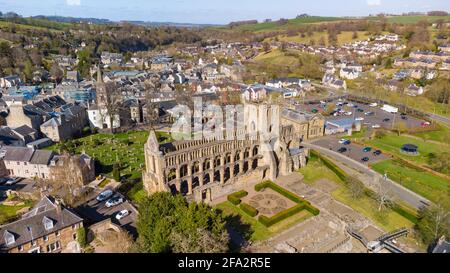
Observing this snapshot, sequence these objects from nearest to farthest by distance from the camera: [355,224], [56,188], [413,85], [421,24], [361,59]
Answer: [355,224]
[56,188]
[413,85]
[361,59]
[421,24]

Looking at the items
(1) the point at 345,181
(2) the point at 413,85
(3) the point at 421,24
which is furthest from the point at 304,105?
(3) the point at 421,24

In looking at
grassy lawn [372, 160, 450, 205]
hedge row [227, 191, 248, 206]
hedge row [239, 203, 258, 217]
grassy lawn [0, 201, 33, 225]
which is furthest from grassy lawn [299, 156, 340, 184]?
grassy lawn [0, 201, 33, 225]

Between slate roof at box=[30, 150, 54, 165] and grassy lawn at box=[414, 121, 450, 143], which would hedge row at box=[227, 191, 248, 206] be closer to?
slate roof at box=[30, 150, 54, 165]

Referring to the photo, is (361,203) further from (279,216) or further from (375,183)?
(279,216)

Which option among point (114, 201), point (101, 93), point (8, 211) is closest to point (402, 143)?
point (114, 201)

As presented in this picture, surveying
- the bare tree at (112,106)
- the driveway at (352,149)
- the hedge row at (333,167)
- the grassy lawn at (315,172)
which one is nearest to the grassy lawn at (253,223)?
the grassy lawn at (315,172)
